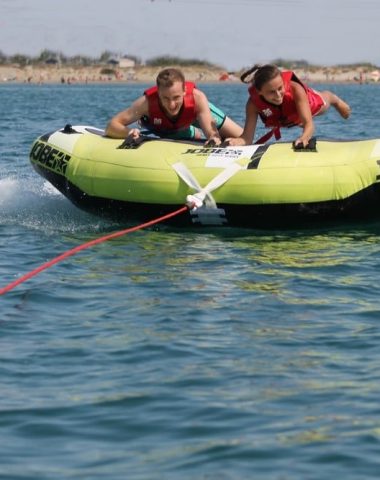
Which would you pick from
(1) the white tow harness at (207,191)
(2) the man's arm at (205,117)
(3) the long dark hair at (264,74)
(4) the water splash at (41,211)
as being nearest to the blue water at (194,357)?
(1) the white tow harness at (207,191)

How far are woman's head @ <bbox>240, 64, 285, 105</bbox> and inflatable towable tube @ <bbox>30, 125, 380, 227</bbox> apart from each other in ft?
1.28

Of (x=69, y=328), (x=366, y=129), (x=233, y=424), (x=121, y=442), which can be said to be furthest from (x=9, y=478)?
(x=366, y=129)

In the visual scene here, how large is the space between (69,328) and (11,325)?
330 millimetres

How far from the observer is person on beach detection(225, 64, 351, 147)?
362 inches

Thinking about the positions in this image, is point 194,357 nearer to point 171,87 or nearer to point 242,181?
point 242,181

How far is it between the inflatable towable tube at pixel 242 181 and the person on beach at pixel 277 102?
271mm

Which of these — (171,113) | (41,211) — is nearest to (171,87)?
(171,113)

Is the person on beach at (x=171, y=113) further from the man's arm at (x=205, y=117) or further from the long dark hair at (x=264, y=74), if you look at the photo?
the long dark hair at (x=264, y=74)

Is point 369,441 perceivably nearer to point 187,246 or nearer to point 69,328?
point 69,328

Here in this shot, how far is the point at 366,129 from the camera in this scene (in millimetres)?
25156

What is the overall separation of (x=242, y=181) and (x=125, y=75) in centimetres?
14563

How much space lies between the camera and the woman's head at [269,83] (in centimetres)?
913

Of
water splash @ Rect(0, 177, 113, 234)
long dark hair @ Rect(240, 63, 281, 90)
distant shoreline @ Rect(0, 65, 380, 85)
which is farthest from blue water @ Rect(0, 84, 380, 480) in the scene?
distant shoreline @ Rect(0, 65, 380, 85)

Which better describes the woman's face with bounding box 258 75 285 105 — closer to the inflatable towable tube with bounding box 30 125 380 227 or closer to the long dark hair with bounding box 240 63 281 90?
the long dark hair with bounding box 240 63 281 90
